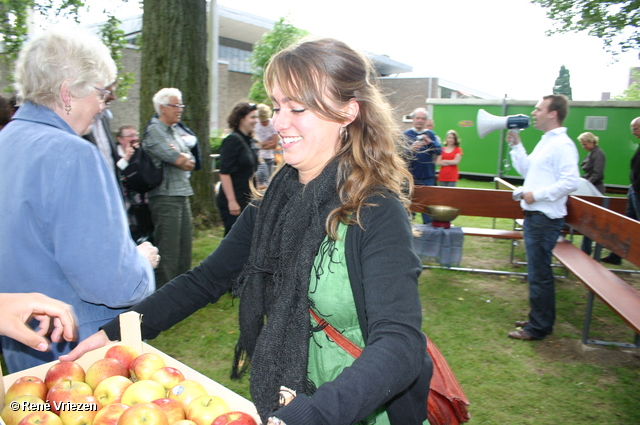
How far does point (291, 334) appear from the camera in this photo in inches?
55.0

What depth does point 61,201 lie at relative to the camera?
1.56m

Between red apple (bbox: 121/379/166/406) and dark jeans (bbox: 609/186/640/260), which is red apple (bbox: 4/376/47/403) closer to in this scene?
red apple (bbox: 121/379/166/406)

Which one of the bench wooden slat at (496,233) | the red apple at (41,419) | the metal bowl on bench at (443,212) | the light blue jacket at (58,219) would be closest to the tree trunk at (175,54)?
the metal bowl on bench at (443,212)

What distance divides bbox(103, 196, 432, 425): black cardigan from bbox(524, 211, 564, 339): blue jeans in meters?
3.32

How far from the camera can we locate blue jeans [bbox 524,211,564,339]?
4273 millimetres

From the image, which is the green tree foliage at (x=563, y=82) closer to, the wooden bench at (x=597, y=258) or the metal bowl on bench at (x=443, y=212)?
the metal bowl on bench at (x=443, y=212)

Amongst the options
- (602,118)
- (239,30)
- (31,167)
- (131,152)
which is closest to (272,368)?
(31,167)

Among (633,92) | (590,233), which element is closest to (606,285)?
(590,233)

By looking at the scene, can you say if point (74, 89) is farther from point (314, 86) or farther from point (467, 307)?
point (467, 307)

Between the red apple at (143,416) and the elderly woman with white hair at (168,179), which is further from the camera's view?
the elderly woman with white hair at (168,179)

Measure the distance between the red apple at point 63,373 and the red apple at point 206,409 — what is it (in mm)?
404

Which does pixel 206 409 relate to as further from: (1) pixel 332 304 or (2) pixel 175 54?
(2) pixel 175 54

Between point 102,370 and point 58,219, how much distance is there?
1.71ft

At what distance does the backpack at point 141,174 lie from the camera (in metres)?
4.20
